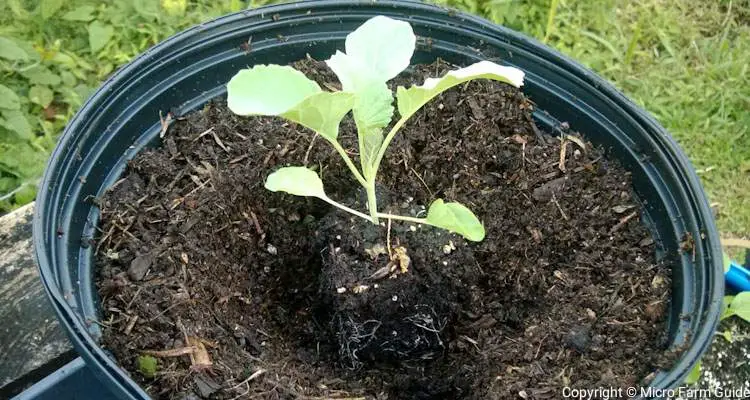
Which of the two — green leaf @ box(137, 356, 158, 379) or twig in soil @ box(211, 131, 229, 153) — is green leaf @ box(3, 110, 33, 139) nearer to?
twig in soil @ box(211, 131, 229, 153)

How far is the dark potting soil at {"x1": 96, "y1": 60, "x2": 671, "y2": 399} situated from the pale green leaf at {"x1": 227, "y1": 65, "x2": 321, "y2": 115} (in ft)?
0.98

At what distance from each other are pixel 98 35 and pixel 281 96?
1210 millimetres

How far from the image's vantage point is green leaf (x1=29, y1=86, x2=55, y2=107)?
6.26 ft

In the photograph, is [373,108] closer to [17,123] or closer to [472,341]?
[472,341]

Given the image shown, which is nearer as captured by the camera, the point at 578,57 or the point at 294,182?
the point at 294,182

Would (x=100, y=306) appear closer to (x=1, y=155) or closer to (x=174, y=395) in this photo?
(x=174, y=395)

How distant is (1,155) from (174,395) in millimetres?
1036

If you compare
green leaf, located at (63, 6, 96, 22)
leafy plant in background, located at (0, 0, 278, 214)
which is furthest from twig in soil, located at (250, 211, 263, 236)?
green leaf, located at (63, 6, 96, 22)

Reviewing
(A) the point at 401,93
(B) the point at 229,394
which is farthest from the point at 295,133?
(B) the point at 229,394

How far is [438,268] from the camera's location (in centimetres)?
121

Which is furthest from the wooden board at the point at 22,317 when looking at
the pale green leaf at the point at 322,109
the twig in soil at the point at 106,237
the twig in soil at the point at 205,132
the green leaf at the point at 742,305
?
the green leaf at the point at 742,305

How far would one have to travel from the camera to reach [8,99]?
5.90ft

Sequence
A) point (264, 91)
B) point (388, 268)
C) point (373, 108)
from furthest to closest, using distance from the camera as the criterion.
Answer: point (388, 268) → point (373, 108) → point (264, 91)

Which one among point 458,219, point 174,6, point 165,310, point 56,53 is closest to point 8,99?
point 56,53
